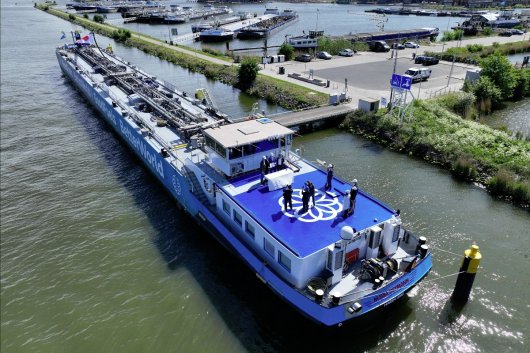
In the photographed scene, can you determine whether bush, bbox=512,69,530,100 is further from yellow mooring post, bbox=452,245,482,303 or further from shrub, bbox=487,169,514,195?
yellow mooring post, bbox=452,245,482,303

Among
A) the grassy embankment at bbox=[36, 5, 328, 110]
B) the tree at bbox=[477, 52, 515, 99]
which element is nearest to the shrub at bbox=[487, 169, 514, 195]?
the grassy embankment at bbox=[36, 5, 328, 110]

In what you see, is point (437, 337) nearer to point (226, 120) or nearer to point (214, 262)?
point (214, 262)

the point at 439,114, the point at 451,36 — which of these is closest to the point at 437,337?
the point at 439,114

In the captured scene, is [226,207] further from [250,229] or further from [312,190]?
[312,190]

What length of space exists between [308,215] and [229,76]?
40.7m

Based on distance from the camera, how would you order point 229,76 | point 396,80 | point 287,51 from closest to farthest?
point 396,80
point 229,76
point 287,51

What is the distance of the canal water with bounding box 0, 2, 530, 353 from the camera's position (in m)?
15.3

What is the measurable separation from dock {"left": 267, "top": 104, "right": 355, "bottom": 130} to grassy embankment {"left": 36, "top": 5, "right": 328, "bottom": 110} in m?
2.57

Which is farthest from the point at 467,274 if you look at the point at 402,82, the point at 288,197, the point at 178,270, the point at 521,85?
the point at 521,85

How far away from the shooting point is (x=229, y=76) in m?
53.6

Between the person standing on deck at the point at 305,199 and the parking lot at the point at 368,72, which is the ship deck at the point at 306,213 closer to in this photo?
the person standing on deck at the point at 305,199

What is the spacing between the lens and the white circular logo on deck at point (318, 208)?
16969 mm

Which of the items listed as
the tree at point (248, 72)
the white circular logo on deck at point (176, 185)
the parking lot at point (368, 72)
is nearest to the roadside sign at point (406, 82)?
the parking lot at point (368, 72)

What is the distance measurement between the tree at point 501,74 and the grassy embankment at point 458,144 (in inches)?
445
